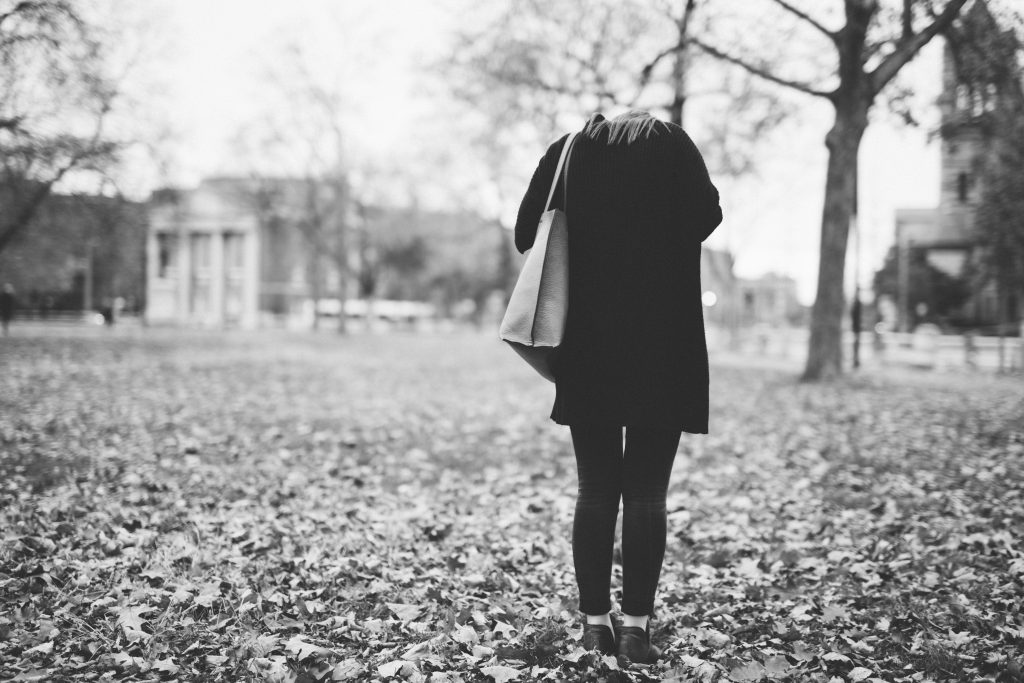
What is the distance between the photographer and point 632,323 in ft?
8.08

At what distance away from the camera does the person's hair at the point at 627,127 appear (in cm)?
248

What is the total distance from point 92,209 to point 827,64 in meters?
21.5

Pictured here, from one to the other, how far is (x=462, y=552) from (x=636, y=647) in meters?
1.64

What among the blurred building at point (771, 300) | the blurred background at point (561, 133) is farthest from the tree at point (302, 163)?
the blurred building at point (771, 300)

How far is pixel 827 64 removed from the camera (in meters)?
13.6

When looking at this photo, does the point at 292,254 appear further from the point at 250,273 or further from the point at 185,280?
the point at 185,280

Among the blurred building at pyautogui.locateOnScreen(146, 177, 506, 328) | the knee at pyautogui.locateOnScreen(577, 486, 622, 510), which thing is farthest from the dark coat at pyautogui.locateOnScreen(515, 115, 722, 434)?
the blurred building at pyautogui.locateOnScreen(146, 177, 506, 328)

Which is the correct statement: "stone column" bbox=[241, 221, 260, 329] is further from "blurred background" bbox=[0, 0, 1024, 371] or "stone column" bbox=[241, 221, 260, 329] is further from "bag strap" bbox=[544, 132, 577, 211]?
"bag strap" bbox=[544, 132, 577, 211]

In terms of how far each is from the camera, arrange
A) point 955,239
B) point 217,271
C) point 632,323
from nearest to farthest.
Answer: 1. point 632,323
2. point 955,239
3. point 217,271

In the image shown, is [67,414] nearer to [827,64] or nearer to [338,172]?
[827,64]

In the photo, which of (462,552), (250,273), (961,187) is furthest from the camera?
(250,273)

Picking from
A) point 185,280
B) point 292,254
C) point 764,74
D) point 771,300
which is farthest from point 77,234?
point 771,300

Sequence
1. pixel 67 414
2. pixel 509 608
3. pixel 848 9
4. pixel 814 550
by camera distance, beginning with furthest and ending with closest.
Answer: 1. pixel 848 9
2. pixel 67 414
3. pixel 814 550
4. pixel 509 608

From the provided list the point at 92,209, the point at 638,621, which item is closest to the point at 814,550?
the point at 638,621
